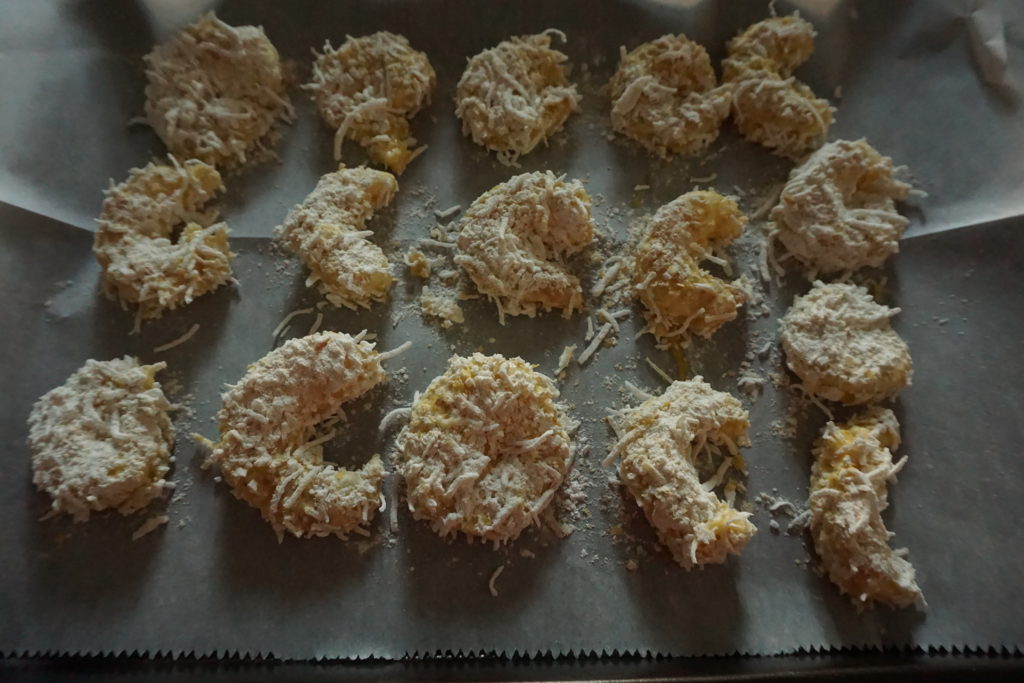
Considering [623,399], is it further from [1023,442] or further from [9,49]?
[9,49]

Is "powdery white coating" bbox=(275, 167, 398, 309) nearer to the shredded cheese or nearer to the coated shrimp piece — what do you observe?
the coated shrimp piece

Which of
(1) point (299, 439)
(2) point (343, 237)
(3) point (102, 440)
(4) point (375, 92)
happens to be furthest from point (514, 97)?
(3) point (102, 440)

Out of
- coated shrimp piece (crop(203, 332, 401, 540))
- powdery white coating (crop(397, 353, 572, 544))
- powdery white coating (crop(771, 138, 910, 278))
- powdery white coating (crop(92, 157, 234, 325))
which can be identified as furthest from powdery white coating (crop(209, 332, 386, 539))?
powdery white coating (crop(771, 138, 910, 278))

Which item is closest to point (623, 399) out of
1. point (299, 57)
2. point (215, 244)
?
point (215, 244)

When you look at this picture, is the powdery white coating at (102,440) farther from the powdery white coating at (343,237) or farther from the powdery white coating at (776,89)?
the powdery white coating at (776,89)

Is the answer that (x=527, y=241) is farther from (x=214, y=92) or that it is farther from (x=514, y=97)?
(x=214, y=92)

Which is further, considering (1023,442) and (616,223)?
(616,223)

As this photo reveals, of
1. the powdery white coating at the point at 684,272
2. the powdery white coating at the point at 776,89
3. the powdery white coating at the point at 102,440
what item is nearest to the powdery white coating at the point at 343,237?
the powdery white coating at the point at 102,440

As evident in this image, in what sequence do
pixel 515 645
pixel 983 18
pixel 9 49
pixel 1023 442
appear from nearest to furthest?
pixel 515 645 < pixel 1023 442 < pixel 9 49 < pixel 983 18
